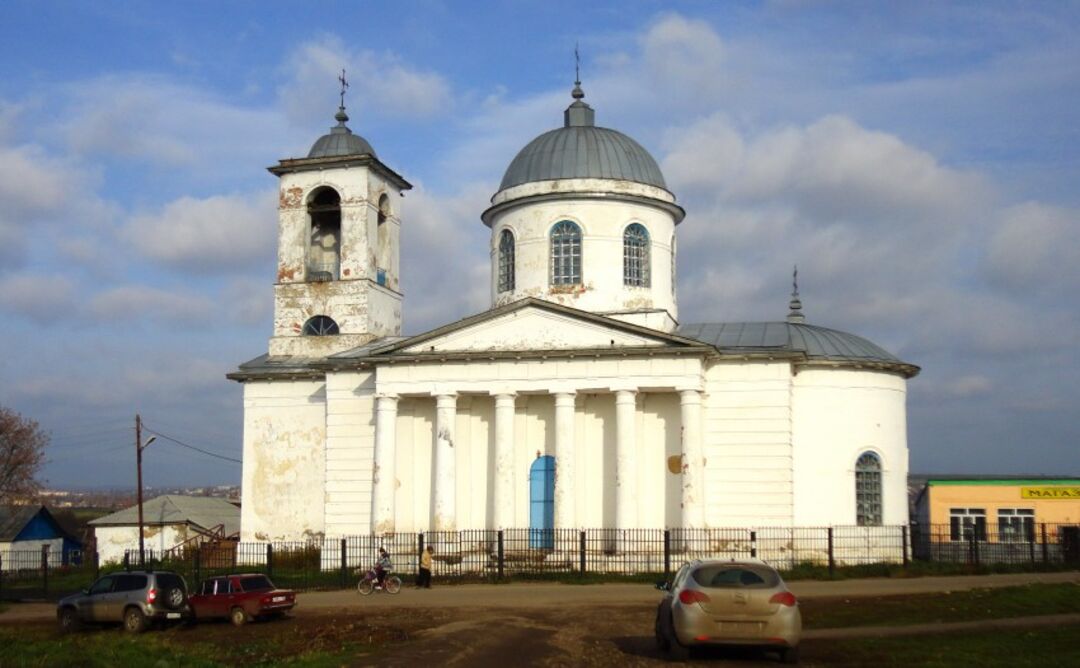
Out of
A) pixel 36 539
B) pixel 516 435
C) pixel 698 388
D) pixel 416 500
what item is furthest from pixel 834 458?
pixel 36 539

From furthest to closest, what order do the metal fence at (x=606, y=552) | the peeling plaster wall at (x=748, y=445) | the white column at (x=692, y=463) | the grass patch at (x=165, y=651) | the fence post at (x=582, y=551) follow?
the peeling plaster wall at (x=748, y=445)
the white column at (x=692, y=463)
the metal fence at (x=606, y=552)
the fence post at (x=582, y=551)
the grass patch at (x=165, y=651)

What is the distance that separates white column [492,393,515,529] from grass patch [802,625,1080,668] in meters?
14.2

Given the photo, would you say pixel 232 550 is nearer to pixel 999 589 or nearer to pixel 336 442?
pixel 336 442

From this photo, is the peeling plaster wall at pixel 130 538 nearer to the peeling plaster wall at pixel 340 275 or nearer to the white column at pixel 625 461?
the peeling plaster wall at pixel 340 275

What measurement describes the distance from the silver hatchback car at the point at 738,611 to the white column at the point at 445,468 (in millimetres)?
16150

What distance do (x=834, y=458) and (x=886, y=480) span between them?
1614 millimetres

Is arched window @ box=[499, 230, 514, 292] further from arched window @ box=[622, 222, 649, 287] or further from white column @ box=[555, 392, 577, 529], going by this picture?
white column @ box=[555, 392, 577, 529]

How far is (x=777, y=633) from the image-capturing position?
12.3m

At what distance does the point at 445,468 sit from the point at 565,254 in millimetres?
7145

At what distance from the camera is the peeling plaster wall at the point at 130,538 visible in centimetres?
4509

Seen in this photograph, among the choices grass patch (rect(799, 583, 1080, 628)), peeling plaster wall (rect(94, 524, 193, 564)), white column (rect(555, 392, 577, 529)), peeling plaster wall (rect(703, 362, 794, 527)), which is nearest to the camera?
grass patch (rect(799, 583, 1080, 628))

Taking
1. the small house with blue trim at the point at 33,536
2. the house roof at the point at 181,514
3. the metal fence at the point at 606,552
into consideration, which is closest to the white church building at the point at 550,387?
the metal fence at the point at 606,552

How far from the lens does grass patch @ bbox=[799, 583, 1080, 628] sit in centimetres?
1695

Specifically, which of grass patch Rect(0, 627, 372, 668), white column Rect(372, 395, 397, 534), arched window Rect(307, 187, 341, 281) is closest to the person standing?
white column Rect(372, 395, 397, 534)
